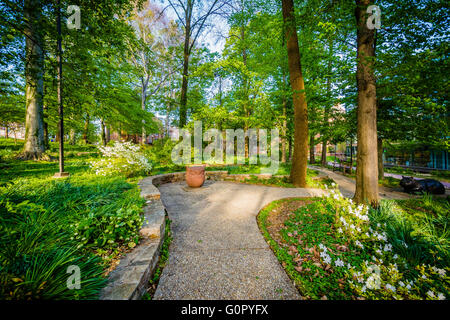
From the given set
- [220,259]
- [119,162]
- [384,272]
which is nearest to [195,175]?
[119,162]

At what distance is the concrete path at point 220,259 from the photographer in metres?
1.82

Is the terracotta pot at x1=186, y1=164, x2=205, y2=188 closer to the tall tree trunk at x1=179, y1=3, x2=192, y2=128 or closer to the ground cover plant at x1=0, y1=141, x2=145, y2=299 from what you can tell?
the ground cover plant at x1=0, y1=141, x2=145, y2=299

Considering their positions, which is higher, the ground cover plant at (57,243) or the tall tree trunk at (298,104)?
the tall tree trunk at (298,104)

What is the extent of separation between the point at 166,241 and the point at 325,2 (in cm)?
673

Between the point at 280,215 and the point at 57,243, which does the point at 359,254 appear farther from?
the point at 57,243

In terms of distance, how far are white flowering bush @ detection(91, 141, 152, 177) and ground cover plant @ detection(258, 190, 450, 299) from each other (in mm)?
5264

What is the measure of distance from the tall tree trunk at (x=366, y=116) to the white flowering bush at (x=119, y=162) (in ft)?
23.2

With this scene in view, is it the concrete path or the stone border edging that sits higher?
the stone border edging

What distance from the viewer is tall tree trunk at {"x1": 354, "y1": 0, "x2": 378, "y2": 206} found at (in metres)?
3.67

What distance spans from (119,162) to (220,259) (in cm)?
551

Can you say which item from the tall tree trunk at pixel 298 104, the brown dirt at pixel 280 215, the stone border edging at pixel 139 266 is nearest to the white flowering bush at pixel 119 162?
the stone border edging at pixel 139 266

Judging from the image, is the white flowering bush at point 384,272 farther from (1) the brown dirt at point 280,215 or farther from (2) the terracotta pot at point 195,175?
(2) the terracotta pot at point 195,175

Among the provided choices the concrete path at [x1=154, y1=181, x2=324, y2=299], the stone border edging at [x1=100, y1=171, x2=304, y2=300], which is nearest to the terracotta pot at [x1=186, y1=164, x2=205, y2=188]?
the concrete path at [x1=154, y1=181, x2=324, y2=299]
